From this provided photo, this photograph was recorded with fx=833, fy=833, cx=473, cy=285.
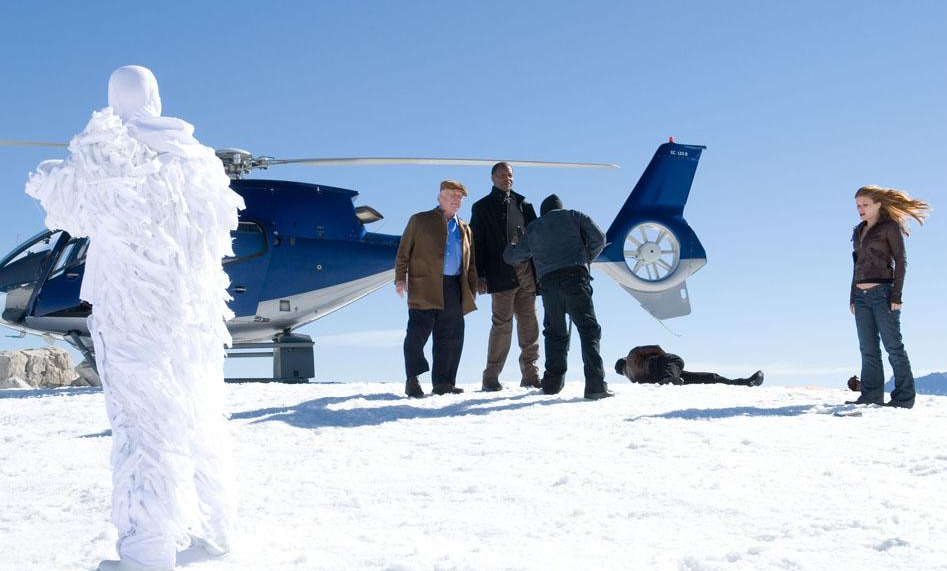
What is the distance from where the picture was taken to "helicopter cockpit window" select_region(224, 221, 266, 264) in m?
10.6

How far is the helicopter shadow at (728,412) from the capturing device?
20.6 ft

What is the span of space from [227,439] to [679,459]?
8.99 feet

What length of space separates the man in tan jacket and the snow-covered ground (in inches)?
22.3

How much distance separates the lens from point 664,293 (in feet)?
37.6

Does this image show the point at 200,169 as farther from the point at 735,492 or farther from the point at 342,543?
the point at 735,492

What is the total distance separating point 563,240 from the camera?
23.9 feet

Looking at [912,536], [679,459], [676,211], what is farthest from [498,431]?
[676,211]

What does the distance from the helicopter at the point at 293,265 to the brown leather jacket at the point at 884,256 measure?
4271mm

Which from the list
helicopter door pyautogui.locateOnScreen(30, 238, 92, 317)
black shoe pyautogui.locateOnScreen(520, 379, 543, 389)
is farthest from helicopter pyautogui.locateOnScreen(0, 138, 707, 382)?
black shoe pyautogui.locateOnScreen(520, 379, 543, 389)

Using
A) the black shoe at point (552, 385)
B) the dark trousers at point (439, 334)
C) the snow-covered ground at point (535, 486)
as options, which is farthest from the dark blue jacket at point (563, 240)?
the snow-covered ground at point (535, 486)

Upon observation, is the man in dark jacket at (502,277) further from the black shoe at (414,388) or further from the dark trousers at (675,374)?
the dark trousers at (675,374)

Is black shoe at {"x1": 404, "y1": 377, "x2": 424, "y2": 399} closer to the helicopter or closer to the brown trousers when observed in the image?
the brown trousers

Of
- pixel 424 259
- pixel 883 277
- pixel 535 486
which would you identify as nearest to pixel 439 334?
pixel 424 259

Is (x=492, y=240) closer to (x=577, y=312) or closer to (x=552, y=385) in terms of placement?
(x=577, y=312)
